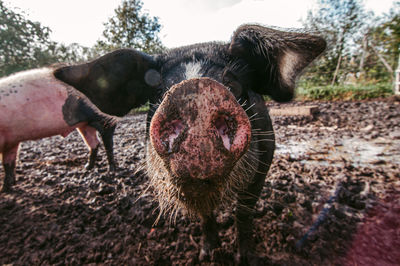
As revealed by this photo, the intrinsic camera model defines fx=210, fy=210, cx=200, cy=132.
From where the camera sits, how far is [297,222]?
231 centimetres

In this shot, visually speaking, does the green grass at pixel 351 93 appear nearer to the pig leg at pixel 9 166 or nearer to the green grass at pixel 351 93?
the green grass at pixel 351 93

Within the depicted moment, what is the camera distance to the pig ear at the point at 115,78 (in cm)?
170

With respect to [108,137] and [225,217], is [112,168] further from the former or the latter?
[225,217]

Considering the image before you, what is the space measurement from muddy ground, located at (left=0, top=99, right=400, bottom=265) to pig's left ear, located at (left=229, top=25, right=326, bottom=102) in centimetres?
133

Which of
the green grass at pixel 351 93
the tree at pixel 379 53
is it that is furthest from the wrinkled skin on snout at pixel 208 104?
the tree at pixel 379 53

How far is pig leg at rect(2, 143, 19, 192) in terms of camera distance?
346 cm

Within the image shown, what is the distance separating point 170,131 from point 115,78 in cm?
111

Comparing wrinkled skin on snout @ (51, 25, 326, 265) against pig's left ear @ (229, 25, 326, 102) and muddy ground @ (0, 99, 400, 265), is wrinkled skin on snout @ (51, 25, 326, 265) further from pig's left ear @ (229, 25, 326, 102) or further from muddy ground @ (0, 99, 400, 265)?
muddy ground @ (0, 99, 400, 265)

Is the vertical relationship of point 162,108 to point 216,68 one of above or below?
below

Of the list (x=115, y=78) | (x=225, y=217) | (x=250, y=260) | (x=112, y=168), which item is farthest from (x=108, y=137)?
(x=250, y=260)

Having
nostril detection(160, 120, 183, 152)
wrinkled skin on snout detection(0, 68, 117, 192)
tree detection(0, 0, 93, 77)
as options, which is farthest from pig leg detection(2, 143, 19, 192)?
tree detection(0, 0, 93, 77)

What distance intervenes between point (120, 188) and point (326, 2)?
2208 centimetres

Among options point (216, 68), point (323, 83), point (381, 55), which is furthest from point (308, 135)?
point (381, 55)

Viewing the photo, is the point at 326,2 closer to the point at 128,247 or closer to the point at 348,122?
→ the point at 348,122
